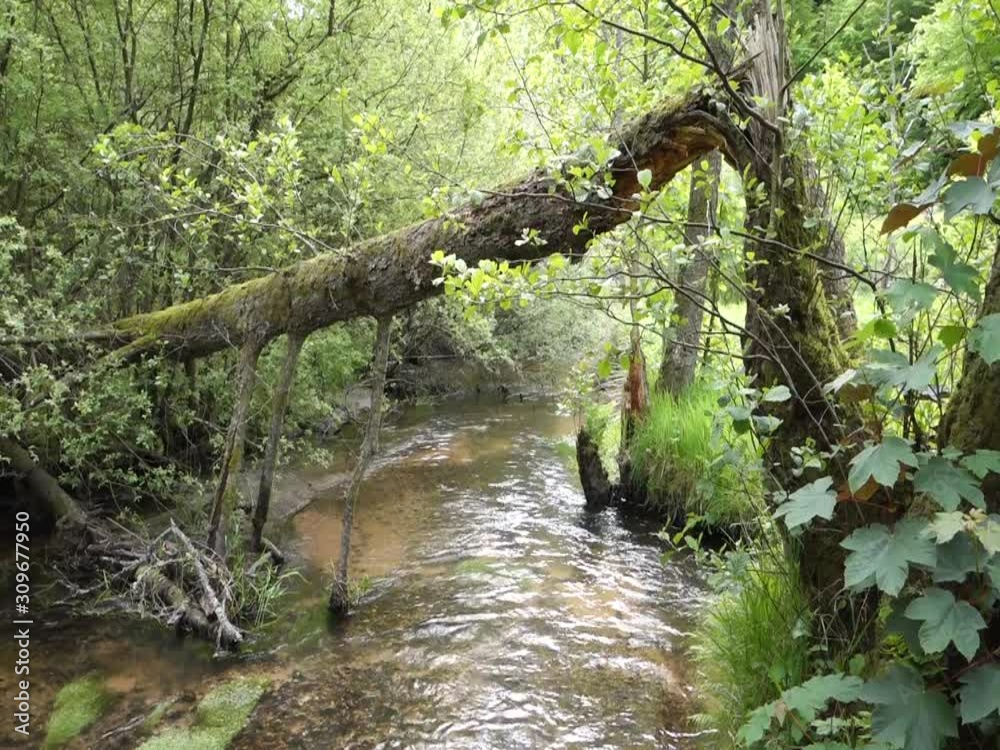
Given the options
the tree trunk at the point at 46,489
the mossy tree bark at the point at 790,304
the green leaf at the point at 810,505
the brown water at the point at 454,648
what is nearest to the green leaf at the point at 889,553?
the green leaf at the point at 810,505

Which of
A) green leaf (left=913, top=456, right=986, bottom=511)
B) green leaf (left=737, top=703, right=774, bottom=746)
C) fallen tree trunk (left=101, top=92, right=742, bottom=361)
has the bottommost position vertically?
green leaf (left=737, top=703, right=774, bottom=746)

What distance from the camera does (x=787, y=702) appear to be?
239cm

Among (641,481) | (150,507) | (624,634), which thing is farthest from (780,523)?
(150,507)

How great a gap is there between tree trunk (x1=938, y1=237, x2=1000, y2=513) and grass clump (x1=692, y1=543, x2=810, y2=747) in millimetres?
1035

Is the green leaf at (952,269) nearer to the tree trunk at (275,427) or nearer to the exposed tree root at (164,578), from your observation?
the tree trunk at (275,427)

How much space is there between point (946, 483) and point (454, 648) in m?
4.25

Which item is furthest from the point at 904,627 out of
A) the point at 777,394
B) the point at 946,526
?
the point at 777,394

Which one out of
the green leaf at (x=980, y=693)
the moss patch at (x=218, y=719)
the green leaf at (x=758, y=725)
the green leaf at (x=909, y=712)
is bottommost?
the moss patch at (x=218, y=719)

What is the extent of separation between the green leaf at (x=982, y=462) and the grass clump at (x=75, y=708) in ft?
16.9

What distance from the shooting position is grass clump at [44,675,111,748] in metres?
4.26

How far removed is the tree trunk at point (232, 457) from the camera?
239 inches

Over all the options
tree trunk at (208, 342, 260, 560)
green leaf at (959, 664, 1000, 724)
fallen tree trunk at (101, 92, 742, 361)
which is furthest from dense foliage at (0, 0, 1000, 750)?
tree trunk at (208, 342, 260, 560)

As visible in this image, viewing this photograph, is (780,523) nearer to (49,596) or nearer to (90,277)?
(49,596)

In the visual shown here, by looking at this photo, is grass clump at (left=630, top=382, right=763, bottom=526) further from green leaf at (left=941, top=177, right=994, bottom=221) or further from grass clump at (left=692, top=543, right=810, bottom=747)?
green leaf at (left=941, top=177, right=994, bottom=221)
